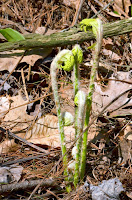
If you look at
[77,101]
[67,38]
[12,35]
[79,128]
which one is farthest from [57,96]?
[12,35]

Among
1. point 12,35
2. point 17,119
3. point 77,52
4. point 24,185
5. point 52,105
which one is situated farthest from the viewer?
point 12,35

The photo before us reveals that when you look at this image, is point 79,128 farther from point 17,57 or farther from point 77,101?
point 17,57

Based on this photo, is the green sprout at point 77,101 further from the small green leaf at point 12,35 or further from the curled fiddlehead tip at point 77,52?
the small green leaf at point 12,35

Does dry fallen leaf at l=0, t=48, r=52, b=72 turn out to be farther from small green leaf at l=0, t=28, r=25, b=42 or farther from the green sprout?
the green sprout

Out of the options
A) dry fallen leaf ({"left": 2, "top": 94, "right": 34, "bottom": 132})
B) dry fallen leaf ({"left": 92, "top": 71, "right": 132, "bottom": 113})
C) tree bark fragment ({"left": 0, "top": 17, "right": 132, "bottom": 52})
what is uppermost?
tree bark fragment ({"left": 0, "top": 17, "right": 132, "bottom": 52})

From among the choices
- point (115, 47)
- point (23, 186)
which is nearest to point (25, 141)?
point (23, 186)

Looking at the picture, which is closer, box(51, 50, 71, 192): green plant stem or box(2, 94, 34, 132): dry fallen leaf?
box(51, 50, 71, 192): green plant stem

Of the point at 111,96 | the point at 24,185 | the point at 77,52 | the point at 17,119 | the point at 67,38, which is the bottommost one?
the point at 24,185

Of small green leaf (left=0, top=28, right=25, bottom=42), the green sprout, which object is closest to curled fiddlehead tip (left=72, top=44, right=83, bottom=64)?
the green sprout

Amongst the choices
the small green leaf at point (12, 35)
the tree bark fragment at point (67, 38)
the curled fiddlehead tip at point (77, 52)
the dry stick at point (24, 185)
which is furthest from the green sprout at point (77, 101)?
the small green leaf at point (12, 35)

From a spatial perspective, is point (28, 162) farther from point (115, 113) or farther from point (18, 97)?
point (115, 113)
